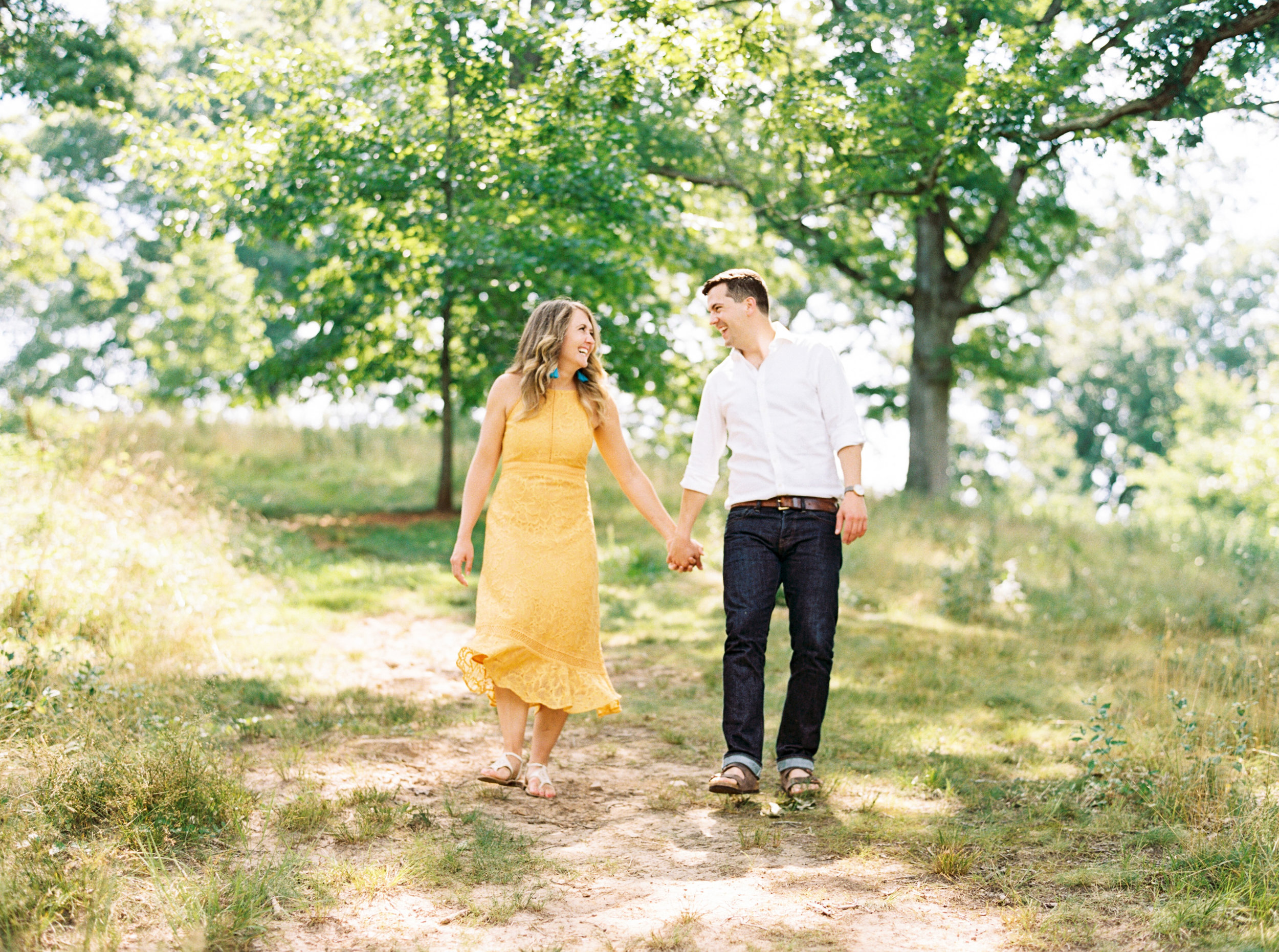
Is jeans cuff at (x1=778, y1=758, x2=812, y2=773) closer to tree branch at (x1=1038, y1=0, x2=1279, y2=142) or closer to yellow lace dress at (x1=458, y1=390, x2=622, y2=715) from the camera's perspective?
yellow lace dress at (x1=458, y1=390, x2=622, y2=715)

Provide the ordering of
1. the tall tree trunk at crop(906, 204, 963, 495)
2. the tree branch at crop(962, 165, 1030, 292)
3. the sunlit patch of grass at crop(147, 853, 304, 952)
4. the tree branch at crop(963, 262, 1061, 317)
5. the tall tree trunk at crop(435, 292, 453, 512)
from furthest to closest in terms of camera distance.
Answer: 1. the tree branch at crop(963, 262, 1061, 317)
2. the tall tree trunk at crop(906, 204, 963, 495)
3. the tree branch at crop(962, 165, 1030, 292)
4. the tall tree trunk at crop(435, 292, 453, 512)
5. the sunlit patch of grass at crop(147, 853, 304, 952)

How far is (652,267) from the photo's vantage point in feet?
47.6

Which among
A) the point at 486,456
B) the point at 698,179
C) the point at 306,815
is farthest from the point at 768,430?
the point at 698,179

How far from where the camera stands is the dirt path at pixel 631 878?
10.3ft

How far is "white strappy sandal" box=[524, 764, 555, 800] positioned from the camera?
15.4 ft

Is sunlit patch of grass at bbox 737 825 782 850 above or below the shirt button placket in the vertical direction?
below

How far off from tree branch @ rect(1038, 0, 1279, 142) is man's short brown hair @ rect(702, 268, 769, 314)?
191 inches

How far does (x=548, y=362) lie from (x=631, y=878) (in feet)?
7.45

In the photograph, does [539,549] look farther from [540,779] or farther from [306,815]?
[306,815]

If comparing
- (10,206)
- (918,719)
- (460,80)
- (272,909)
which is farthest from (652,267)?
(10,206)

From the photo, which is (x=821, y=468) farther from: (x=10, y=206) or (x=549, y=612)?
(x=10, y=206)

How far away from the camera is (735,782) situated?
4.54 meters

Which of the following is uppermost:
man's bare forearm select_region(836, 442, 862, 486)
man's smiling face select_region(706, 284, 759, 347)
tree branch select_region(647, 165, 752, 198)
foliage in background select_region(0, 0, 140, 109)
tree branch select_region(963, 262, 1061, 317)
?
foliage in background select_region(0, 0, 140, 109)

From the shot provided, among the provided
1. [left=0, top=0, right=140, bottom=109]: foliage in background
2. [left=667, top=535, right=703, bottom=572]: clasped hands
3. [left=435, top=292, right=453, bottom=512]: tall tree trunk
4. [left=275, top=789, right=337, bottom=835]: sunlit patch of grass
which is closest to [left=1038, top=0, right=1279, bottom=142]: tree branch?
[left=667, top=535, right=703, bottom=572]: clasped hands
